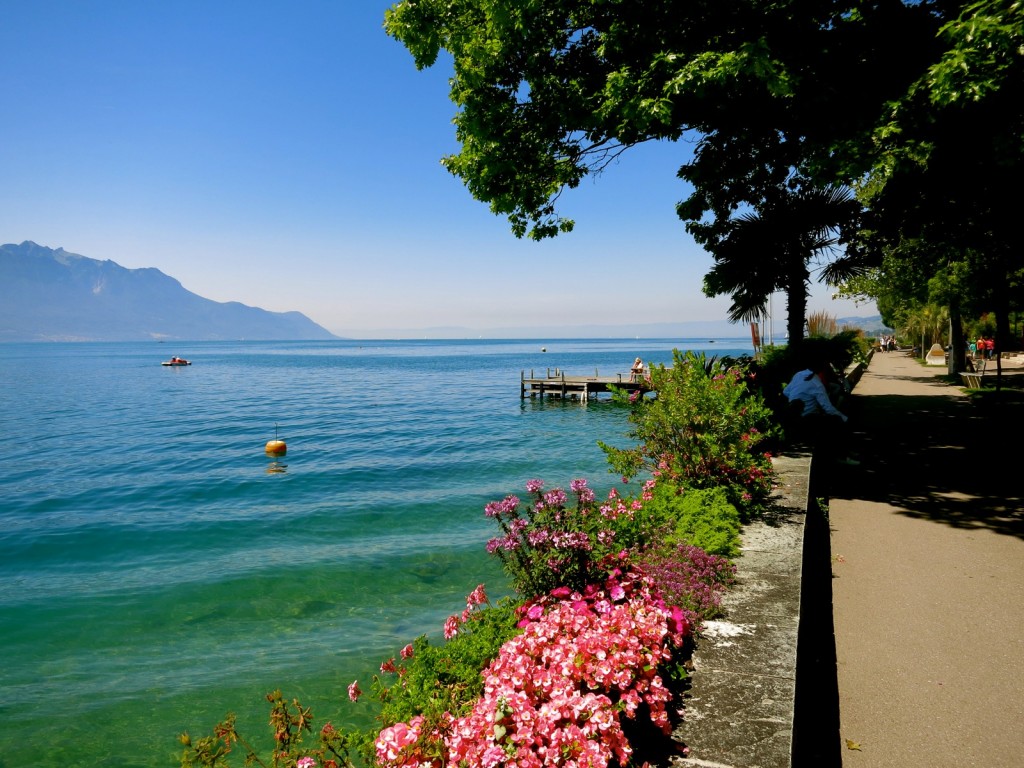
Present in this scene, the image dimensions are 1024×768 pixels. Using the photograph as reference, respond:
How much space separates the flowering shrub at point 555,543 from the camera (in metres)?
3.95

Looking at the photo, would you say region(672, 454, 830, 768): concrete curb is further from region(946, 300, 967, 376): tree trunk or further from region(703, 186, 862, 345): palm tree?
region(946, 300, 967, 376): tree trunk

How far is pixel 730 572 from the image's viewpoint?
4117mm

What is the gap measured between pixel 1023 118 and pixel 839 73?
260 centimetres

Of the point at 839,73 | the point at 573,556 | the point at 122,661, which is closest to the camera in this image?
the point at 573,556

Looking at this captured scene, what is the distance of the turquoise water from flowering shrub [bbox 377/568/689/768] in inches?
149

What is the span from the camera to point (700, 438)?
606 cm

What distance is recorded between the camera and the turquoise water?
6.41m

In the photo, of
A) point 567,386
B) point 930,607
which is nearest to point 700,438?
point 930,607

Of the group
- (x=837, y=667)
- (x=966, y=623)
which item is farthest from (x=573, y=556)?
(x=966, y=623)

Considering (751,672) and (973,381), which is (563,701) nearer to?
(751,672)

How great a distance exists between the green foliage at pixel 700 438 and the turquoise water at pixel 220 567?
3829 millimetres

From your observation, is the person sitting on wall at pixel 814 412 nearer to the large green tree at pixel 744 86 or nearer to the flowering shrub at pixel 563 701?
the large green tree at pixel 744 86

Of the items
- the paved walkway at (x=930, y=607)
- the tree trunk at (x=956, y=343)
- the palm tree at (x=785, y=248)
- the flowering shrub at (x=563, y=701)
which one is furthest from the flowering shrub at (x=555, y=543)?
the tree trunk at (x=956, y=343)

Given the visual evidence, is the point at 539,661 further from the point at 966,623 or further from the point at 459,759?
the point at 966,623
